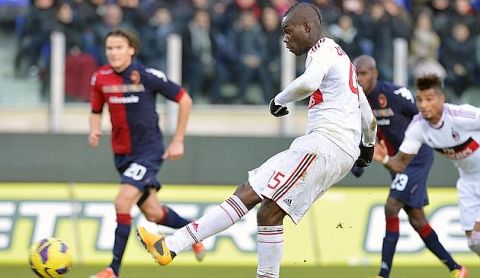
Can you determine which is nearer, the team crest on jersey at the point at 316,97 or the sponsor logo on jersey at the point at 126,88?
the team crest on jersey at the point at 316,97

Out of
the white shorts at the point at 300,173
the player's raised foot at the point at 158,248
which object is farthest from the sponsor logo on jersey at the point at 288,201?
the player's raised foot at the point at 158,248

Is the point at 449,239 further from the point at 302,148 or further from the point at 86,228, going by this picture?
the point at 302,148

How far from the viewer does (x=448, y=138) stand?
382 inches

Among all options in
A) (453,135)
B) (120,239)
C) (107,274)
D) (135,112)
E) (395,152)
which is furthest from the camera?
(395,152)

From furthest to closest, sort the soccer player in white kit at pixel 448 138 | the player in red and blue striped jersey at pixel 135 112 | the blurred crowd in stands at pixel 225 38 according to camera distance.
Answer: the blurred crowd in stands at pixel 225 38 < the player in red and blue striped jersey at pixel 135 112 < the soccer player in white kit at pixel 448 138

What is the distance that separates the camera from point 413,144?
9.85m

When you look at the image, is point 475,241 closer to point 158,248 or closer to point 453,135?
point 453,135

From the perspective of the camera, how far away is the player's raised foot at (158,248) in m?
7.55

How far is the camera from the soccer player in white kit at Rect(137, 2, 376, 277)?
7.66 metres

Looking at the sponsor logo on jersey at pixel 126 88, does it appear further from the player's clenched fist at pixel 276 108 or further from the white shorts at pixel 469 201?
the white shorts at pixel 469 201

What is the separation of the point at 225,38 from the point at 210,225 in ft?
24.5

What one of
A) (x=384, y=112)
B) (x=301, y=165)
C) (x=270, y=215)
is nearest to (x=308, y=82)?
(x=301, y=165)

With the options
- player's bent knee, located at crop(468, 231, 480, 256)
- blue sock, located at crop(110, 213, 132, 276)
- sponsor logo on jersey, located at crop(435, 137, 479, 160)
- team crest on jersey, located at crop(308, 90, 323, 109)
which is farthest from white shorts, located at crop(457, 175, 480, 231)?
blue sock, located at crop(110, 213, 132, 276)

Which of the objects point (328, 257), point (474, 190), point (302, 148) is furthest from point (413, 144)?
point (328, 257)
